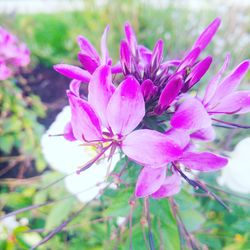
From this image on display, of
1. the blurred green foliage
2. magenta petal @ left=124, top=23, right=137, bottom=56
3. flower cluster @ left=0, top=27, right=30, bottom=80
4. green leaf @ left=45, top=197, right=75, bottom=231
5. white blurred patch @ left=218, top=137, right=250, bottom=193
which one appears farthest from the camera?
the blurred green foliage

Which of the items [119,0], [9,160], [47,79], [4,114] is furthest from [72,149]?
[119,0]

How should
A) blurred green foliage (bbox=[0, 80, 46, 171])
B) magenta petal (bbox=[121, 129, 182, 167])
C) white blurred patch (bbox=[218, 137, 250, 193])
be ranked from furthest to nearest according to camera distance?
blurred green foliage (bbox=[0, 80, 46, 171]) < white blurred patch (bbox=[218, 137, 250, 193]) < magenta petal (bbox=[121, 129, 182, 167])

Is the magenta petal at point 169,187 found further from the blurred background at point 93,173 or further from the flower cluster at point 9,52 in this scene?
the flower cluster at point 9,52

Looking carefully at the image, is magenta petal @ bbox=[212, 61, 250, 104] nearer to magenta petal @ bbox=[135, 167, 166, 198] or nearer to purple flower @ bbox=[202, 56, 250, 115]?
purple flower @ bbox=[202, 56, 250, 115]

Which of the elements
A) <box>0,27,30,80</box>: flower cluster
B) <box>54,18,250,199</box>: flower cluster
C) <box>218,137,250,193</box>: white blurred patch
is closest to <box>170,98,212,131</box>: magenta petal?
<box>54,18,250,199</box>: flower cluster

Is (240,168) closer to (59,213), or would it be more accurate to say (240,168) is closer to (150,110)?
(150,110)

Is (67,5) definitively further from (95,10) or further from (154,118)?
(154,118)

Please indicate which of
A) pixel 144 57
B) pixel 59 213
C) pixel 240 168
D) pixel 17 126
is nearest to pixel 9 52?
pixel 17 126
